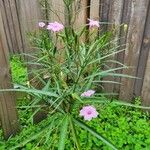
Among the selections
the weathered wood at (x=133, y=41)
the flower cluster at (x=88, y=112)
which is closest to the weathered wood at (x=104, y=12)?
the weathered wood at (x=133, y=41)

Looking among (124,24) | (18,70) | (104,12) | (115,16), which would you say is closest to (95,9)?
(104,12)

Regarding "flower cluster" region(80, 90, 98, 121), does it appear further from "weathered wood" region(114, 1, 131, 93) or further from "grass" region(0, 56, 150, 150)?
"weathered wood" region(114, 1, 131, 93)

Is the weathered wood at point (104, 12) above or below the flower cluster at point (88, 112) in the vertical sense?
above

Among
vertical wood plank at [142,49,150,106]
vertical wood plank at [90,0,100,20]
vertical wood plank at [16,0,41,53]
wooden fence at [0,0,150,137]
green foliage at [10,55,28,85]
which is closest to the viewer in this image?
vertical wood plank at [16,0,41,53]

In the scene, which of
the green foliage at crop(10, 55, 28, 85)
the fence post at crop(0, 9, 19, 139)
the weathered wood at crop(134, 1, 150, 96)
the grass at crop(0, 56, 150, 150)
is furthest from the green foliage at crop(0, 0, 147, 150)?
the green foliage at crop(10, 55, 28, 85)

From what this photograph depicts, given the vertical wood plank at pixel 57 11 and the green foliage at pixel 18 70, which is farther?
the green foliage at pixel 18 70

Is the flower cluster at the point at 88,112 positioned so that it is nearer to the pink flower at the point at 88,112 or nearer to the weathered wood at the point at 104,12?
the pink flower at the point at 88,112

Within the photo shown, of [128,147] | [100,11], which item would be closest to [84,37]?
[100,11]

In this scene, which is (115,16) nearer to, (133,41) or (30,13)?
(133,41)
